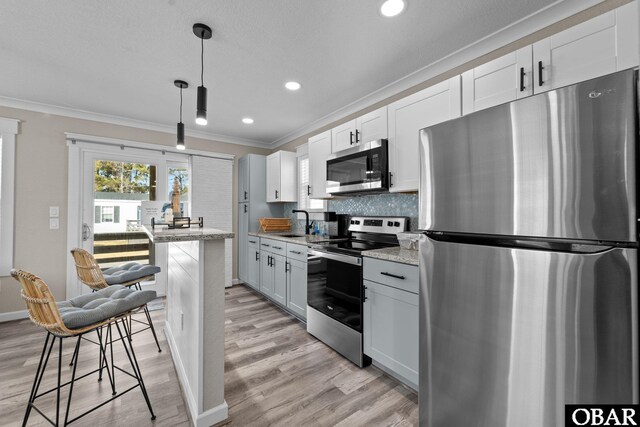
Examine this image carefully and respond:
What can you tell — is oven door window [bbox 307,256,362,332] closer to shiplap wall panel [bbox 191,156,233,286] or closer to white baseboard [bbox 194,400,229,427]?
white baseboard [bbox 194,400,229,427]

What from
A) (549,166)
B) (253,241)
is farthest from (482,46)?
(253,241)

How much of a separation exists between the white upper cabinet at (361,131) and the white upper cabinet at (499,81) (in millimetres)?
733

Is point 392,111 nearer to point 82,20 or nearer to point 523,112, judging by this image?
point 523,112

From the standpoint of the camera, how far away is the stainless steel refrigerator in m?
0.86

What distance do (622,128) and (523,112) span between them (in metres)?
0.29

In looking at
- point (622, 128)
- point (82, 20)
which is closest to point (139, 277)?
point (82, 20)

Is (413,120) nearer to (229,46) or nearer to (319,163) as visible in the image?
(319,163)

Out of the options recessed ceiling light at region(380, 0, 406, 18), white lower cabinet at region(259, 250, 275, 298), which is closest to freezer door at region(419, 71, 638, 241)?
recessed ceiling light at region(380, 0, 406, 18)

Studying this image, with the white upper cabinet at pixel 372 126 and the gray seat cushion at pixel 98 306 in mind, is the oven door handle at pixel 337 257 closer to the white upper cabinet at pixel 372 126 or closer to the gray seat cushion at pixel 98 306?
the white upper cabinet at pixel 372 126

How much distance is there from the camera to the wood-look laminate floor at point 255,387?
164 centimetres

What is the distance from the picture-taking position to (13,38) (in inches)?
78.2

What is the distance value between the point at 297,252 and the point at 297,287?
39 cm

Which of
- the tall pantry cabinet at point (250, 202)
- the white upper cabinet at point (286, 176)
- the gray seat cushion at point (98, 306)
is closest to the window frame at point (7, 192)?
the gray seat cushion at point (98, 306)

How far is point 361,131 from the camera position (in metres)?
2.67
